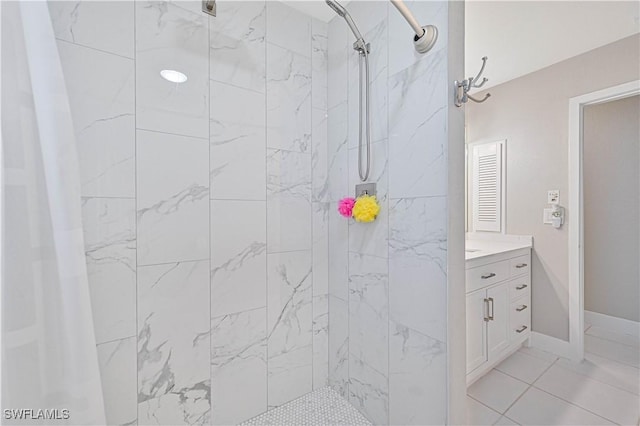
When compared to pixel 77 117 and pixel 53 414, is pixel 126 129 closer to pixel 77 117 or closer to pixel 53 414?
pixel 77 117

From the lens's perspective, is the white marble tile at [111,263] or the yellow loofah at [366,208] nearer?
the white marble tile at [111,263]

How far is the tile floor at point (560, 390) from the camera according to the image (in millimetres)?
1548

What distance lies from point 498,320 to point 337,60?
2.12 metres

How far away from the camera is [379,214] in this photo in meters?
1.36

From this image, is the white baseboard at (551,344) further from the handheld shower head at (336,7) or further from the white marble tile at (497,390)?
the handheld shower head at (336,7)

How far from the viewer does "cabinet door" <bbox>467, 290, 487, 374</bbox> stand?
1727 mm

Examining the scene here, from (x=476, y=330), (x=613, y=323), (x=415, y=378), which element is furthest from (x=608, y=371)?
(x=415, y=378)

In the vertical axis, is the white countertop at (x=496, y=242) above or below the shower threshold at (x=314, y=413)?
above

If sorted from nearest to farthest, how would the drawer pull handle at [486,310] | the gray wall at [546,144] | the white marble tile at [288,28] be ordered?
the white marble tile at [288,28], the drawer pull handle at [486,310], the gray wall at [546,144]

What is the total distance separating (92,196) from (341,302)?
4.29 ft

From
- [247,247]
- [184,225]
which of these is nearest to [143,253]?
[184,225]

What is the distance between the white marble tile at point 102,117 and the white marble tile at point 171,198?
0.18 ft

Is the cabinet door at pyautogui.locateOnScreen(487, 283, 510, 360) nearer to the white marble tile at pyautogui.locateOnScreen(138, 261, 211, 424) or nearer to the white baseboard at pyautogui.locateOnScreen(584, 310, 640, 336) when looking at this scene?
the white baseboard at pyautogui.locateOnScreen(584, 310, 640, 336)

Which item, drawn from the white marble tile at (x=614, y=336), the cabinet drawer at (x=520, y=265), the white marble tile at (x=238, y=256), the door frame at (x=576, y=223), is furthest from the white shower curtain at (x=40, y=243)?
the white marble tile at (x=614, y=336)
